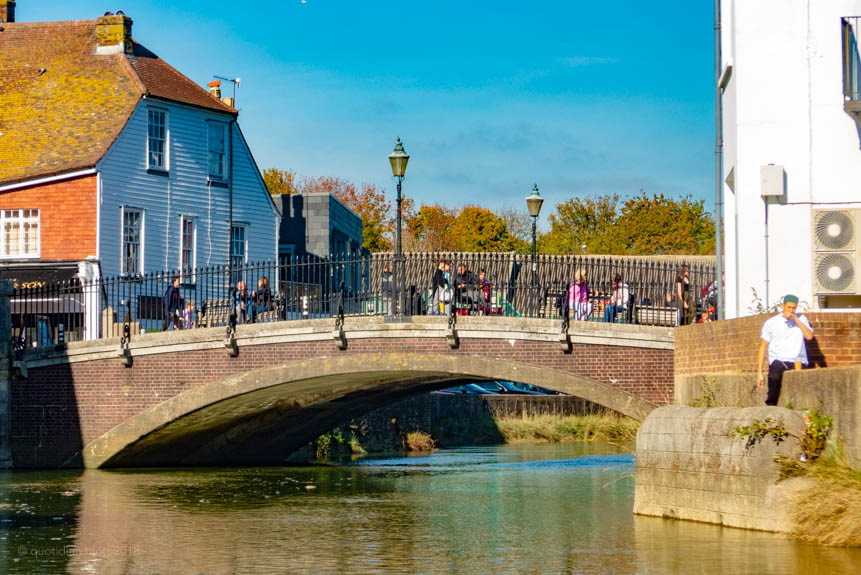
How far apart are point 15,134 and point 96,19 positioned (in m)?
4.57

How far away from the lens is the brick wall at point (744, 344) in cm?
1478

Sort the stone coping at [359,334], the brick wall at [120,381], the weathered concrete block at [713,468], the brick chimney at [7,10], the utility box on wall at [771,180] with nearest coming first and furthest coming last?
the weathered concrete block at [713,468] < the utility box on wall at [771,180] < the stone coping at [359,334] < the brick wall at [120,381] < the brick chimney at [7,10]

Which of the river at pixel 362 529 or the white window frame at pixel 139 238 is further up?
the white window frame at pixel 139 238

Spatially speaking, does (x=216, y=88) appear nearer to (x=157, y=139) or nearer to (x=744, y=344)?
(x=157, y=139)

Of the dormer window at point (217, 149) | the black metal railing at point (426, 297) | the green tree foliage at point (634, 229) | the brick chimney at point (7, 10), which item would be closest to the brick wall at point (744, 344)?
the black metal railing at point (426, 297)

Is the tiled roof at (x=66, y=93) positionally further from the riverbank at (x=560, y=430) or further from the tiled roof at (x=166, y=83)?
the riverbank at (x=560, y=430)

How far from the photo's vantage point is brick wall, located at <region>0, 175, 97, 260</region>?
32.4m

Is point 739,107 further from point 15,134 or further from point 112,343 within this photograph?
point 15,134

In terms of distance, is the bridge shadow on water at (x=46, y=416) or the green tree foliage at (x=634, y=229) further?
the green tree foliage at (x=634, y=229)

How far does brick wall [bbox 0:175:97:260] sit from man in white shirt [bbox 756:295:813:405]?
2162cm

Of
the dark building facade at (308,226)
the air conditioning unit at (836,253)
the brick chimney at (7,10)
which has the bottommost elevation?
the air conditioning unit at (836,253)

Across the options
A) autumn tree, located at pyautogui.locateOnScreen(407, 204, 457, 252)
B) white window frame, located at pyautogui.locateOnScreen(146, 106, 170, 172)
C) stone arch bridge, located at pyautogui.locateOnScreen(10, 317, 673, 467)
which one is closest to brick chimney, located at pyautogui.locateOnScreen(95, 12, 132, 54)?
white window frame, located at pyautogui.locateOnScreen(146, 106, 170, 172)

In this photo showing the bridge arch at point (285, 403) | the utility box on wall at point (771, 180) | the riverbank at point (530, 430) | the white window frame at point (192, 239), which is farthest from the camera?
the riverbank at point (530, 430)

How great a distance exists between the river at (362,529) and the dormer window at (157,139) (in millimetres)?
11293
